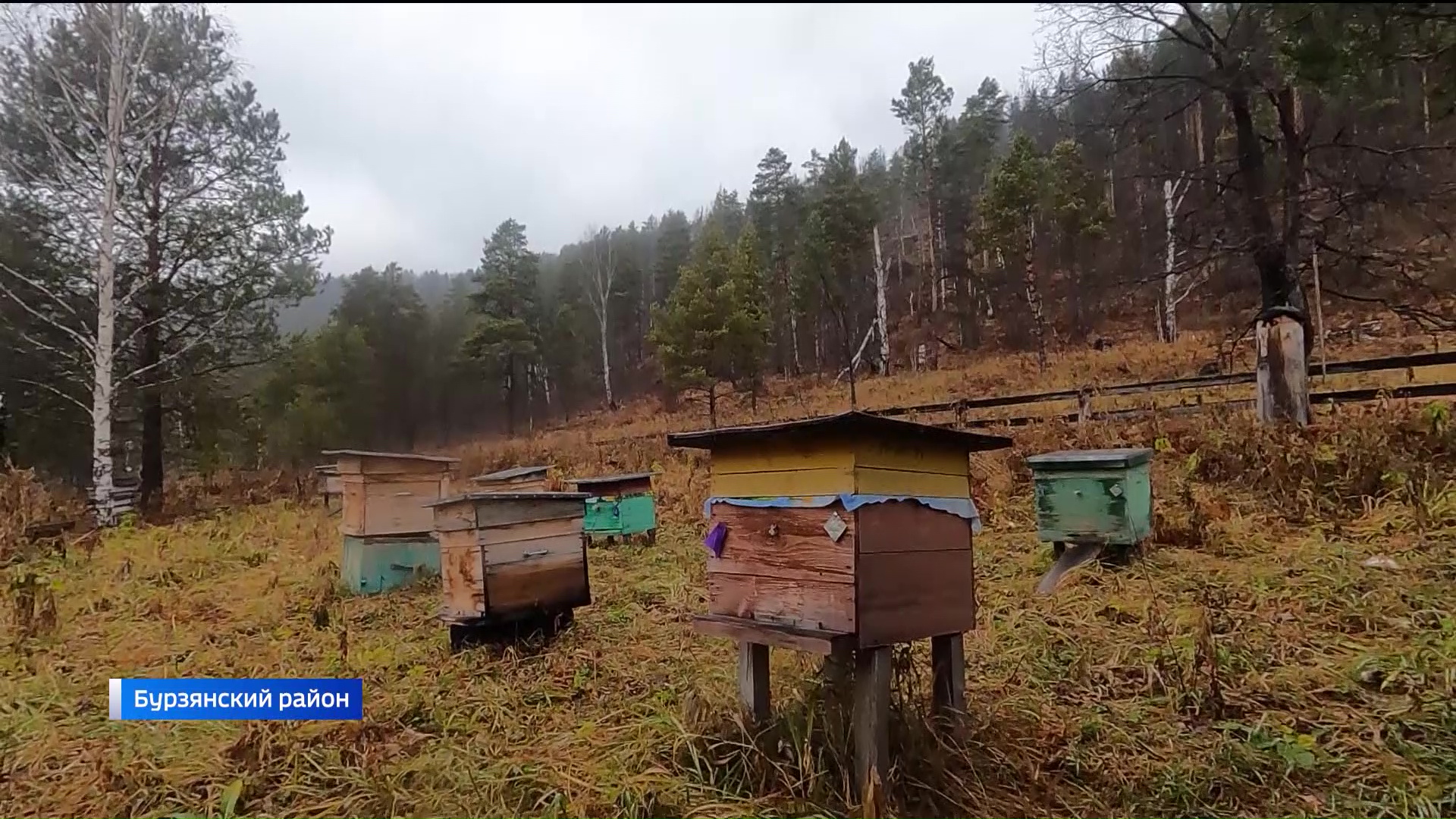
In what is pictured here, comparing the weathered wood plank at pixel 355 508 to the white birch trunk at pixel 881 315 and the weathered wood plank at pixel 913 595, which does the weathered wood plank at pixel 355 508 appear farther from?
the white birch trunk at pixel 881 315

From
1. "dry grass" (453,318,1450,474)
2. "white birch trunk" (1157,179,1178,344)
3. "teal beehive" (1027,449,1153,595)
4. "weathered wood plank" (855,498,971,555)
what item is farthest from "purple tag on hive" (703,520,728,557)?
"white birch trunk" (1157,179,1178,344)

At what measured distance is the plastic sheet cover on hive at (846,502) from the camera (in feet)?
9.98

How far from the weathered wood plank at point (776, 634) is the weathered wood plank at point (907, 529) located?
358 millimetres

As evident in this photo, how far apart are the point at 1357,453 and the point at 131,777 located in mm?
10012

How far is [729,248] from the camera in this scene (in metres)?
26.8

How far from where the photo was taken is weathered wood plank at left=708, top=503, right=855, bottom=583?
10.1 feet

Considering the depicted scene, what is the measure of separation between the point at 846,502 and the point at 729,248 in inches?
961

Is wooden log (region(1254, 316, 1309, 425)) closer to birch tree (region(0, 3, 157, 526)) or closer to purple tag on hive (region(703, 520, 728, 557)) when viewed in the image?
purple tag on hive (region(703, 520, 728, 557))

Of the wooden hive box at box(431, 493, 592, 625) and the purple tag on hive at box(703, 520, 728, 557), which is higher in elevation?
the purple tag on hive at box(703, 520, 728, 557)

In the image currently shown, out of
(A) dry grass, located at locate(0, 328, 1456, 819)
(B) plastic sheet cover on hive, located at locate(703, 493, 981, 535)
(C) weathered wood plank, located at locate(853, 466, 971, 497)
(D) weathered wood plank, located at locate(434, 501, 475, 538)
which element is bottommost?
(A) dry grass, located at locate(0, 328, 1456, 819)

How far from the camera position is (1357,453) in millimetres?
8023

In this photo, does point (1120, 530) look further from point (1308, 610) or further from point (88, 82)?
point (88, 82)

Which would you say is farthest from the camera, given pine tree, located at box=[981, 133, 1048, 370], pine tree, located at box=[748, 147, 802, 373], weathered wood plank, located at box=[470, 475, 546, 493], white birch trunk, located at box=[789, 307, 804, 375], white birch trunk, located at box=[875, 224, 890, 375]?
pine tree, located at box=[748, 147, 802, 373]

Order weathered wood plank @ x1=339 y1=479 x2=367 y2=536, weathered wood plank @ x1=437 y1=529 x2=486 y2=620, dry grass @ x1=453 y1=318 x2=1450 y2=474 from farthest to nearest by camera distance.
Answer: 1. dry grass @ x1=453 y1=318 x2=1450 y2=474
2. weathered wood plank @ x1=339 y1=479 x2=367 y2=536
3. weathered wood plank @ x1=437 y1=529 x2=486 y2=620
